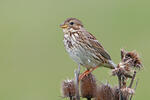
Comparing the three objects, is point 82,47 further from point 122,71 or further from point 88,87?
point 122,71

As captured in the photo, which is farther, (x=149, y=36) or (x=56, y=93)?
(x=149, y=36)

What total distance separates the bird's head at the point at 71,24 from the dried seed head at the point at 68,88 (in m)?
1.46

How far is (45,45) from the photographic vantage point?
13062 mm

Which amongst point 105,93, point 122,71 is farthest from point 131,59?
point 105,93

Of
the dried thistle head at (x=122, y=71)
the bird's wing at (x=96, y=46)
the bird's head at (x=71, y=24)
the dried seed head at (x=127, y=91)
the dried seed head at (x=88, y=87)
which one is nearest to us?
the dried seed head at (x=127, y=91)

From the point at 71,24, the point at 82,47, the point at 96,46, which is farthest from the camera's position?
the point at 96,46

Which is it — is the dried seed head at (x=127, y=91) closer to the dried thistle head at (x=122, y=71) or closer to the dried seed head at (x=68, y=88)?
the dried thistle head at (x=122, y=71)


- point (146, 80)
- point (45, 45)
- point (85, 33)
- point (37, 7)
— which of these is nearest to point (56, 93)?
point (146, 80)

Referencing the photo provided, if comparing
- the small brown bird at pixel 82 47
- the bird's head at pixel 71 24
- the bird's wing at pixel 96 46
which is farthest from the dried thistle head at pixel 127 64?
the bird's wing at pixel 96 46

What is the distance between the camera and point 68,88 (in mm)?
4848

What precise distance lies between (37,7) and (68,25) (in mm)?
10566

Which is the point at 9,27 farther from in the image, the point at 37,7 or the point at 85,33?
the point at 85,33

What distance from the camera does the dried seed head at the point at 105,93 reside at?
4492 mm

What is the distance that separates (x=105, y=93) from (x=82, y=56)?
1.98 meters
